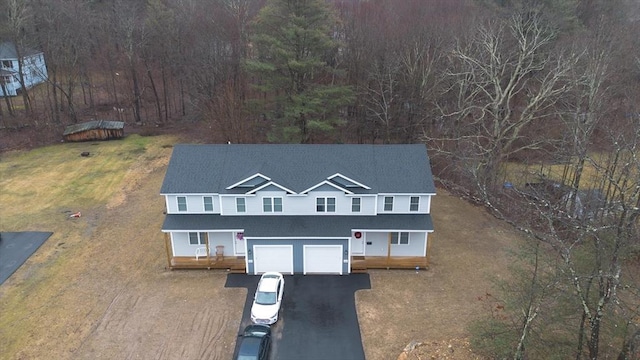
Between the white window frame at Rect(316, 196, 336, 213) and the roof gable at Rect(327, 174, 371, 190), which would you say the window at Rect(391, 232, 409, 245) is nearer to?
the roof gable at Rect(327, 174, 371, 190)

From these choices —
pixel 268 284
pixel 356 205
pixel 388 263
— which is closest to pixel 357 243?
pixel 388 263

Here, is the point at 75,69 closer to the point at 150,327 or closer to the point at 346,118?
the point at 346,118

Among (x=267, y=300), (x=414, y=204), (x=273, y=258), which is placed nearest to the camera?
(x=267, y=300)

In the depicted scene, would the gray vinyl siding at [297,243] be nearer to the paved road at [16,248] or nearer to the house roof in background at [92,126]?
the paved road at [16,248]

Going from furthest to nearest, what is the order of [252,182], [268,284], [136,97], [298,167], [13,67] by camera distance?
[13,67] < [136,97] < [298,167] < [252,182] < [268,284]

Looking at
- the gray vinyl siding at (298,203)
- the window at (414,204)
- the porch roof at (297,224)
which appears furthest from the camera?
the window at (414,204)

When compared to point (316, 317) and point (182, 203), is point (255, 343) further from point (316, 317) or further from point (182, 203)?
point (182, 203)

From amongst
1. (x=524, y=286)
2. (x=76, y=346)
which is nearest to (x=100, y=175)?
(x=76, y=346)

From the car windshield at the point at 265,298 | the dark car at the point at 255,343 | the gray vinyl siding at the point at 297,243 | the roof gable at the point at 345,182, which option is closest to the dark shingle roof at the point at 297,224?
the gray vinyl siding at the point at 297,243
